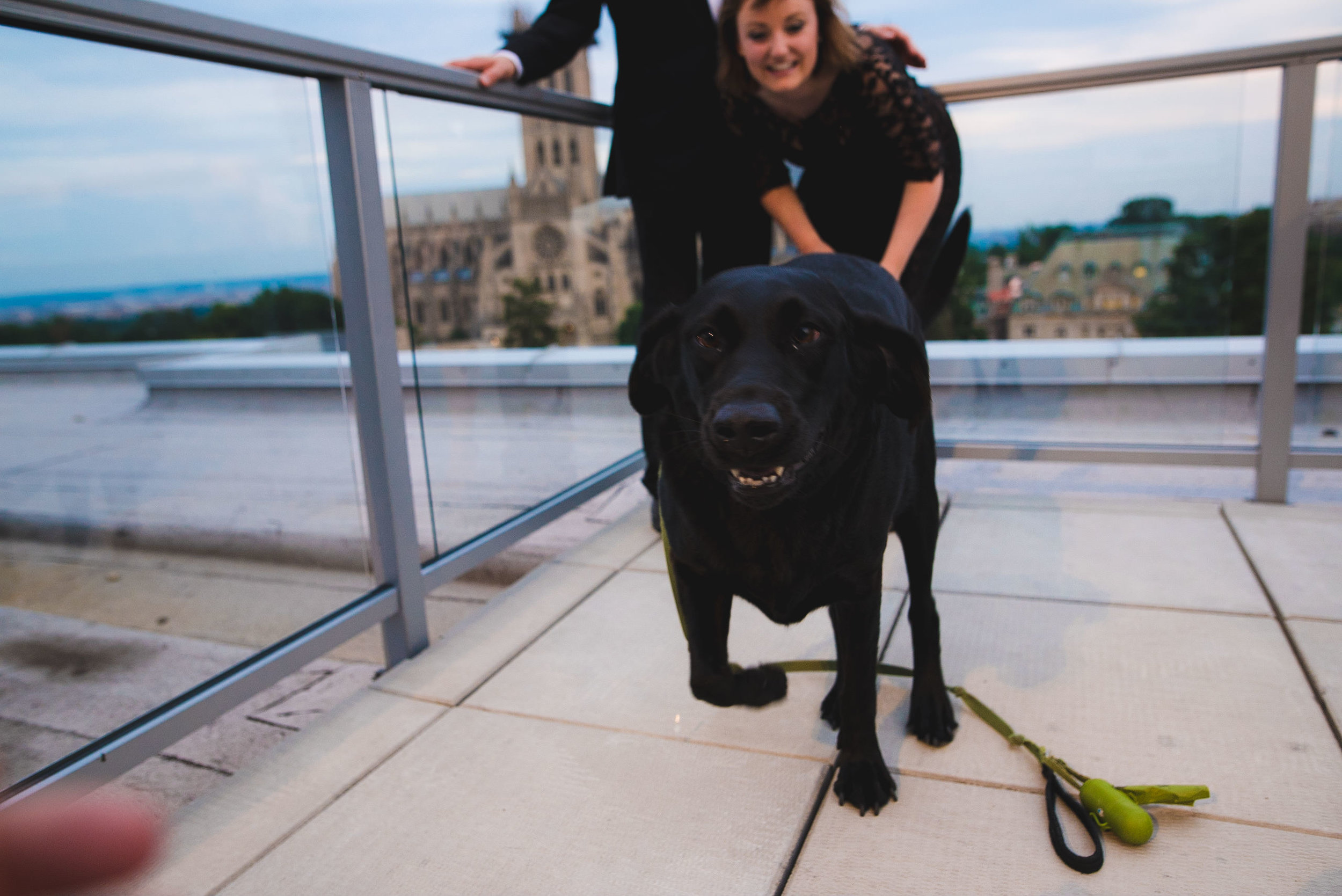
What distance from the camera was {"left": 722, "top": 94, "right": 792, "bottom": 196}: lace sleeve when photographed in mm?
2422

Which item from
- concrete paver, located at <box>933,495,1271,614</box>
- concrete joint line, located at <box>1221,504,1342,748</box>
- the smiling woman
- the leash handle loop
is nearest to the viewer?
the leash handle loop

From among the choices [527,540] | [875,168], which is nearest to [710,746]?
[875,168]

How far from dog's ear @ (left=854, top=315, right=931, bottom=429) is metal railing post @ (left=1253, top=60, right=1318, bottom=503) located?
2402 millimetres

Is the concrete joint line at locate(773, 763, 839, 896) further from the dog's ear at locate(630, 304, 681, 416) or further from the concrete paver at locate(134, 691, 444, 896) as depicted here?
the dog's ear at locate(630, 304, 681, 416)

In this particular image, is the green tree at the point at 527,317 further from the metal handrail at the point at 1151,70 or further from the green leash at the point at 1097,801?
the metal handrail at the point at 1151,70

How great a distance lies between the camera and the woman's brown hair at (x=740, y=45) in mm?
2238

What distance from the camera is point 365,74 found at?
79.9 inches

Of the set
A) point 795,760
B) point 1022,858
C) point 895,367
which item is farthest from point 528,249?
point 1022,858

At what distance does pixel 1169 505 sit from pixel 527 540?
252cm

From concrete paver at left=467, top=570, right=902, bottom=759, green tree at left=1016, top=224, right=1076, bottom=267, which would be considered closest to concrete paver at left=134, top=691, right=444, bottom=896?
concrete paver at left=467, top=570, right=902, bottom=759

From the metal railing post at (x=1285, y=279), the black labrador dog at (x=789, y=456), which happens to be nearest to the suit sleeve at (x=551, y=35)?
the black labrador dog at (x=789, y=456)

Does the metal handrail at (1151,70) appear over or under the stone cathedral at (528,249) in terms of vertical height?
over

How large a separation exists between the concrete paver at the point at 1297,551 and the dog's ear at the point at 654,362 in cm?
179

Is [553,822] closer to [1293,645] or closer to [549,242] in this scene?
[1293,645]
